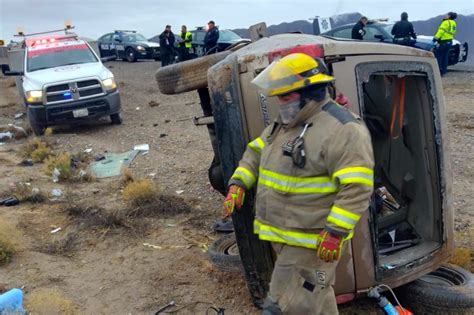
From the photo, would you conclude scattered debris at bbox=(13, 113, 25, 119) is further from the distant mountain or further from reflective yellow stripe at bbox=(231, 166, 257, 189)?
the distant mountain

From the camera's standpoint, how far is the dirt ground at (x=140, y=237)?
405 cm

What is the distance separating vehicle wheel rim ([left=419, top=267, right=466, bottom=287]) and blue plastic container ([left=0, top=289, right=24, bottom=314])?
109 inches

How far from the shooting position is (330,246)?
2508 millimetres

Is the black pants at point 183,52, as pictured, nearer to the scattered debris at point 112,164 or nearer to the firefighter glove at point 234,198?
the scattered debris at point 112,164

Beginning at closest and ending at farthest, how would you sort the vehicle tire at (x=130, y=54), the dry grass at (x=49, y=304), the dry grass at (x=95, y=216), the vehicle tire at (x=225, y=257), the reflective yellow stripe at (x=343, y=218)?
the reflective yellow stripe at (x=343, y=218), the dry grass at (x=49, y=304), the vehicle tire at (x=225, y=257), the dry grass at (x=95, y=216), the vehicle tire at (x=130, y=54)

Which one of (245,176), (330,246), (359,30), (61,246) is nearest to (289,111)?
(245,176)

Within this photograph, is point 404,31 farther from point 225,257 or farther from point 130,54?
point 130,54

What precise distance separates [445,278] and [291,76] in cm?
209

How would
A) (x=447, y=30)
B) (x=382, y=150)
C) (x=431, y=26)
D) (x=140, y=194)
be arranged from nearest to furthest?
(x=382, y=150) < (x=140, y=194) < (x=447, y=30) < (x=431, y=26)

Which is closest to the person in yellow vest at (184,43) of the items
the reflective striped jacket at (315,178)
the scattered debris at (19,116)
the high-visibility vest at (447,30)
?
the scattered debris at (19,116)

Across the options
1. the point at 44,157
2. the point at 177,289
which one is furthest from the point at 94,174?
the point at 177,289

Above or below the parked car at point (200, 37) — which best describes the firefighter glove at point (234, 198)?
below

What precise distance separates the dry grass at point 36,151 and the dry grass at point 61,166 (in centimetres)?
66

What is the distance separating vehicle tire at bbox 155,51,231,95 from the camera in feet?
11.6
